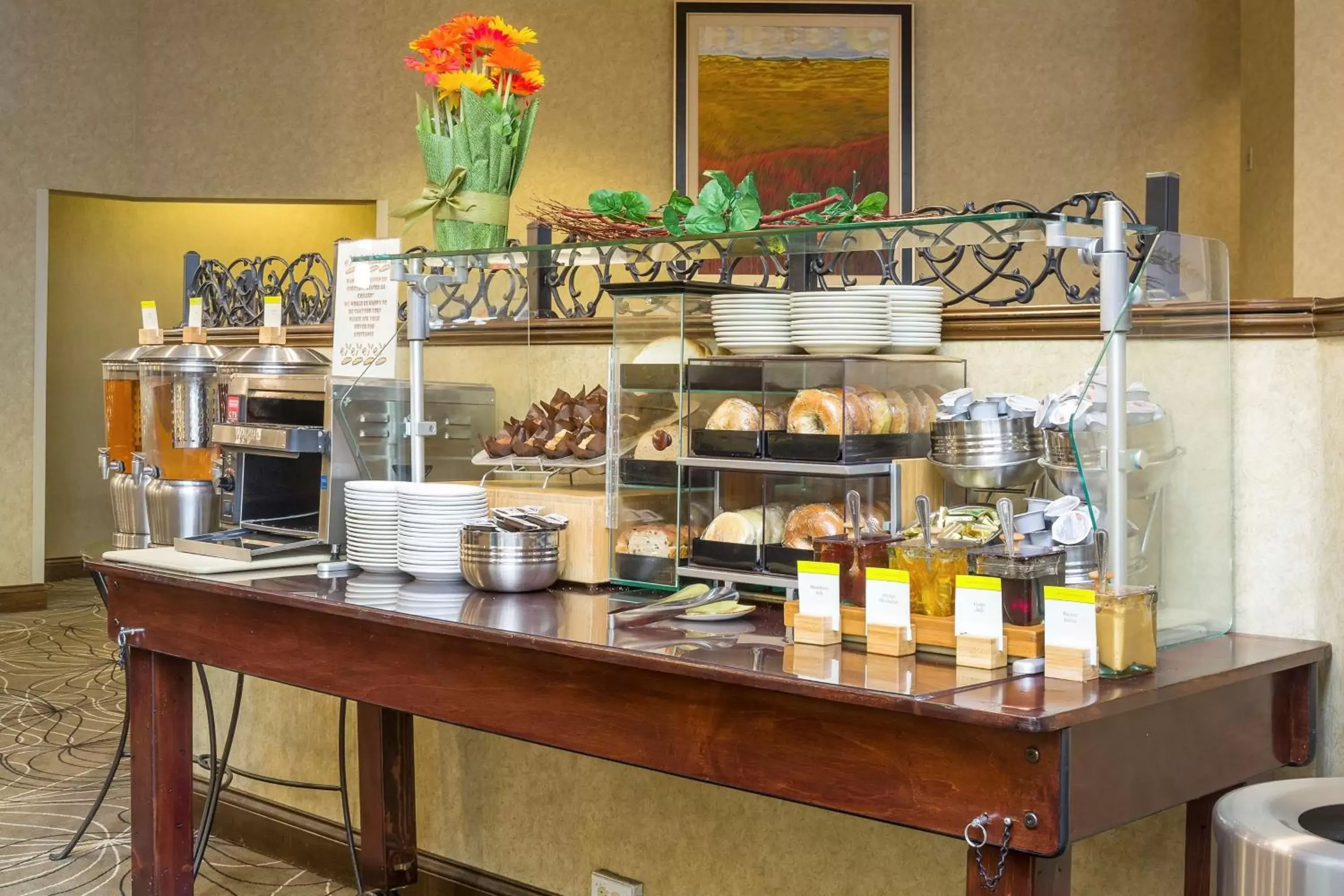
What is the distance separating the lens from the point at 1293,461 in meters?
2.09

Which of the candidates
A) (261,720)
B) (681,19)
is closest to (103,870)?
(261,720)

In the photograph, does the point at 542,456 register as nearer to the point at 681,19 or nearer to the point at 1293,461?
the point at 1293,461

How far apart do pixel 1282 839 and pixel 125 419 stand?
3139 millimetres

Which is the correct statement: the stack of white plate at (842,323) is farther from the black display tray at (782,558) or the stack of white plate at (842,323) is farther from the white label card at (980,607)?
the white label card at (980,607)

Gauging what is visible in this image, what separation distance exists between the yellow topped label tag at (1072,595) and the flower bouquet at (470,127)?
4.69ft

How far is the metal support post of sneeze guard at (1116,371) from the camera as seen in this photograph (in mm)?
1741

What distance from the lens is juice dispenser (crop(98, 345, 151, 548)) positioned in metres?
3.59

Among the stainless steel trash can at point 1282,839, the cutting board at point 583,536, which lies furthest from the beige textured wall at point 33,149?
the stainless steel trash can at point 1282,839

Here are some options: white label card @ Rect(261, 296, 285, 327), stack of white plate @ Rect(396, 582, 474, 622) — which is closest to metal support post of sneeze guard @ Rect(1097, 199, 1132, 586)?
stack of white plate @ Rect(396, 582, 474, 622)

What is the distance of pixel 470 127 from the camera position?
2688 mm

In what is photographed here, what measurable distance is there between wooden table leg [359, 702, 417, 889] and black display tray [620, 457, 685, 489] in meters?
1.08

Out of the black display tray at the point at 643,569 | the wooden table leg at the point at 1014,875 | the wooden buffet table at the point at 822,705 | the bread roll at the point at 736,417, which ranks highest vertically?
the bread roll at the point at 736,417

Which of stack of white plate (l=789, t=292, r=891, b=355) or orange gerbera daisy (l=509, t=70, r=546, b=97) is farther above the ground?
orange gerbera daisy (l=509, t=70, r=546, b=97)

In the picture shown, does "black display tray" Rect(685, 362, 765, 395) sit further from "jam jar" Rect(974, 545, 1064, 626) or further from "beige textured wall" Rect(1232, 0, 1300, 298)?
"beige textured wall" Rect(1232, 0, 1300, 298)
